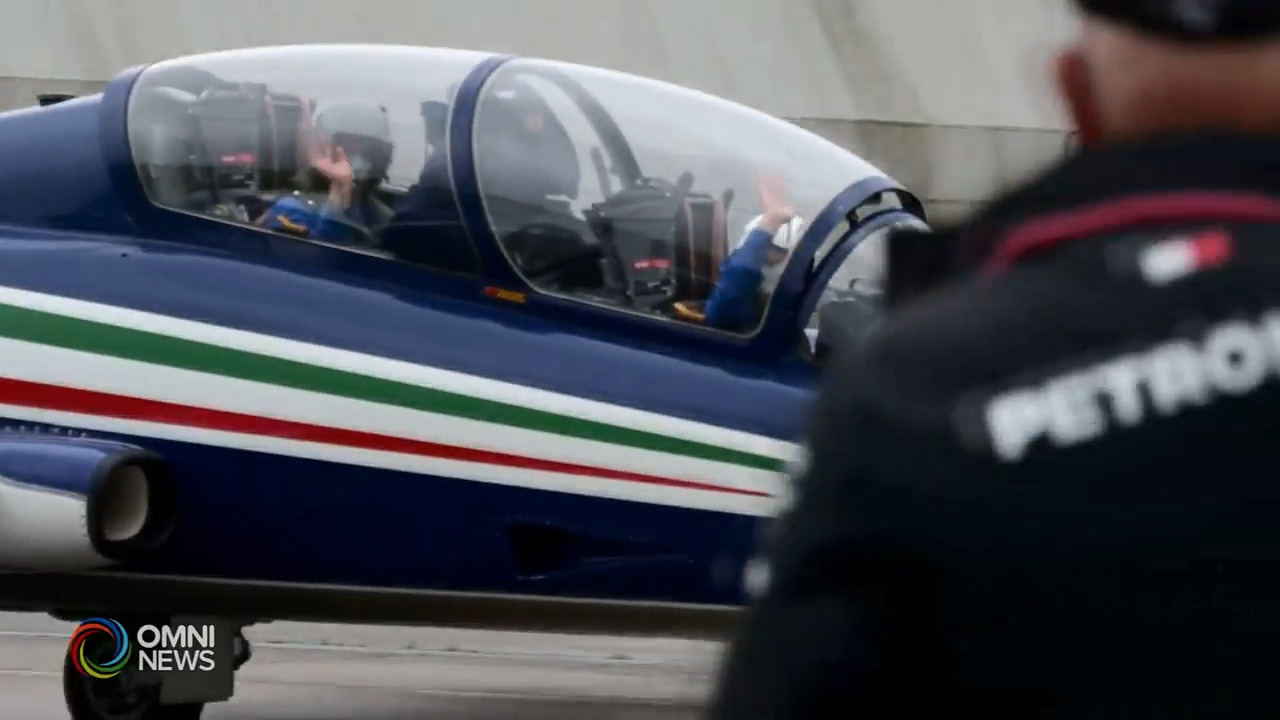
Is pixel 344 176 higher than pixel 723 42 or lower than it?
lower

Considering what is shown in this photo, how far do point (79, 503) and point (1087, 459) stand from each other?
18.9 feet

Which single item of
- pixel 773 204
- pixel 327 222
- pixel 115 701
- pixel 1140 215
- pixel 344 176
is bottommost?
pixel 1140 215

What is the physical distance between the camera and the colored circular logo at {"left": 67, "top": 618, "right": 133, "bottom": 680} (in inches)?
304

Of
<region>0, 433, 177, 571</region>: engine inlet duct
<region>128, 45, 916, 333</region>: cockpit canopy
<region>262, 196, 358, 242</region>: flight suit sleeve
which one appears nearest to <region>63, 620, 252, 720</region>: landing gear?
<region>0, 433, 177, 571</region>: engine inlet duct

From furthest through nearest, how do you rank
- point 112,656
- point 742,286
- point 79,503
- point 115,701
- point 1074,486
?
point 112,656
point 115,701
point 742,286
point 79,503
point 1074,486

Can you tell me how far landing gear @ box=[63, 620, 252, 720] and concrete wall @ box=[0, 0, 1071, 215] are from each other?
49.8 feet

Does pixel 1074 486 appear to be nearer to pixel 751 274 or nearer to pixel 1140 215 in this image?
pixel 1140 215

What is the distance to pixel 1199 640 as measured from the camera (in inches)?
45.0

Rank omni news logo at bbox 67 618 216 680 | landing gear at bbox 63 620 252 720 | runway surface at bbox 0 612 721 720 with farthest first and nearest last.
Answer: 1. runway surface at bbox 0 612 721 720
2. omni news logo at bbox 67 618 216 680
3. landing gear at bbox 63 620 252 720

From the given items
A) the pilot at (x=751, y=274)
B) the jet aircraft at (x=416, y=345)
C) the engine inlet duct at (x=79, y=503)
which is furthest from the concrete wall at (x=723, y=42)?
the engine inlet duct at (x=79, y=503)

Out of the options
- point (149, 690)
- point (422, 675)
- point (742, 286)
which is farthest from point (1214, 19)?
point (422, 675)

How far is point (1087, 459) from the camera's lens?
1.16m

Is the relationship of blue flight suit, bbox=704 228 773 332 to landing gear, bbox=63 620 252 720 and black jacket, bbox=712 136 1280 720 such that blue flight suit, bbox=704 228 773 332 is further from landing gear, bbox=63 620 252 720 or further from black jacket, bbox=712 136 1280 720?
black jacket, bbox=712 136 1280 720

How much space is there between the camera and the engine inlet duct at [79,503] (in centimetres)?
659
